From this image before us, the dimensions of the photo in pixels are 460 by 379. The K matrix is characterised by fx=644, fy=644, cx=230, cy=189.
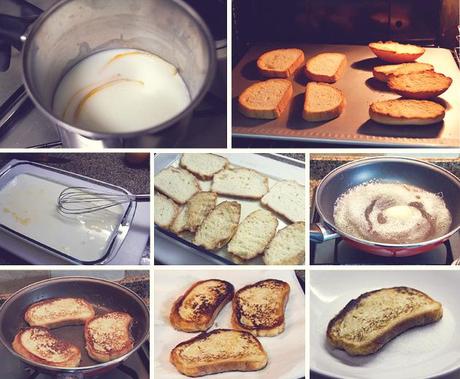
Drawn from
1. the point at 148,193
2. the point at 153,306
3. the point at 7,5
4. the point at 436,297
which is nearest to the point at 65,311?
the point at 153,306

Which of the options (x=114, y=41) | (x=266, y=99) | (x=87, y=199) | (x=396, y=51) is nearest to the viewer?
(x=114, y=41)

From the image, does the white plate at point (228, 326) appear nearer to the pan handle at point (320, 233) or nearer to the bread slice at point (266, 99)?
the pan handle at point (320, 233)

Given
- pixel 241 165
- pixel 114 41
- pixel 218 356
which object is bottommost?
pixel 218 356

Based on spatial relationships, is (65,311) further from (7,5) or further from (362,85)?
(362,85)

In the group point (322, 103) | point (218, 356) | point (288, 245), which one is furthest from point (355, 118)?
point (218, 356)

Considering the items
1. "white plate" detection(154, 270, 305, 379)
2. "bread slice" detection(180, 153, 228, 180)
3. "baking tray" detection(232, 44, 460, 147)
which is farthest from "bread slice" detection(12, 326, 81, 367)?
"baking tray" detection(232, 44, 460, 147)

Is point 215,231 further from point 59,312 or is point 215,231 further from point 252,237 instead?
point 59,312

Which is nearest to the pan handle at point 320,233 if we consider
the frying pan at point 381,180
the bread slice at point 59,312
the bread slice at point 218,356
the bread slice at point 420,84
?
the frying pan at point 381,180
